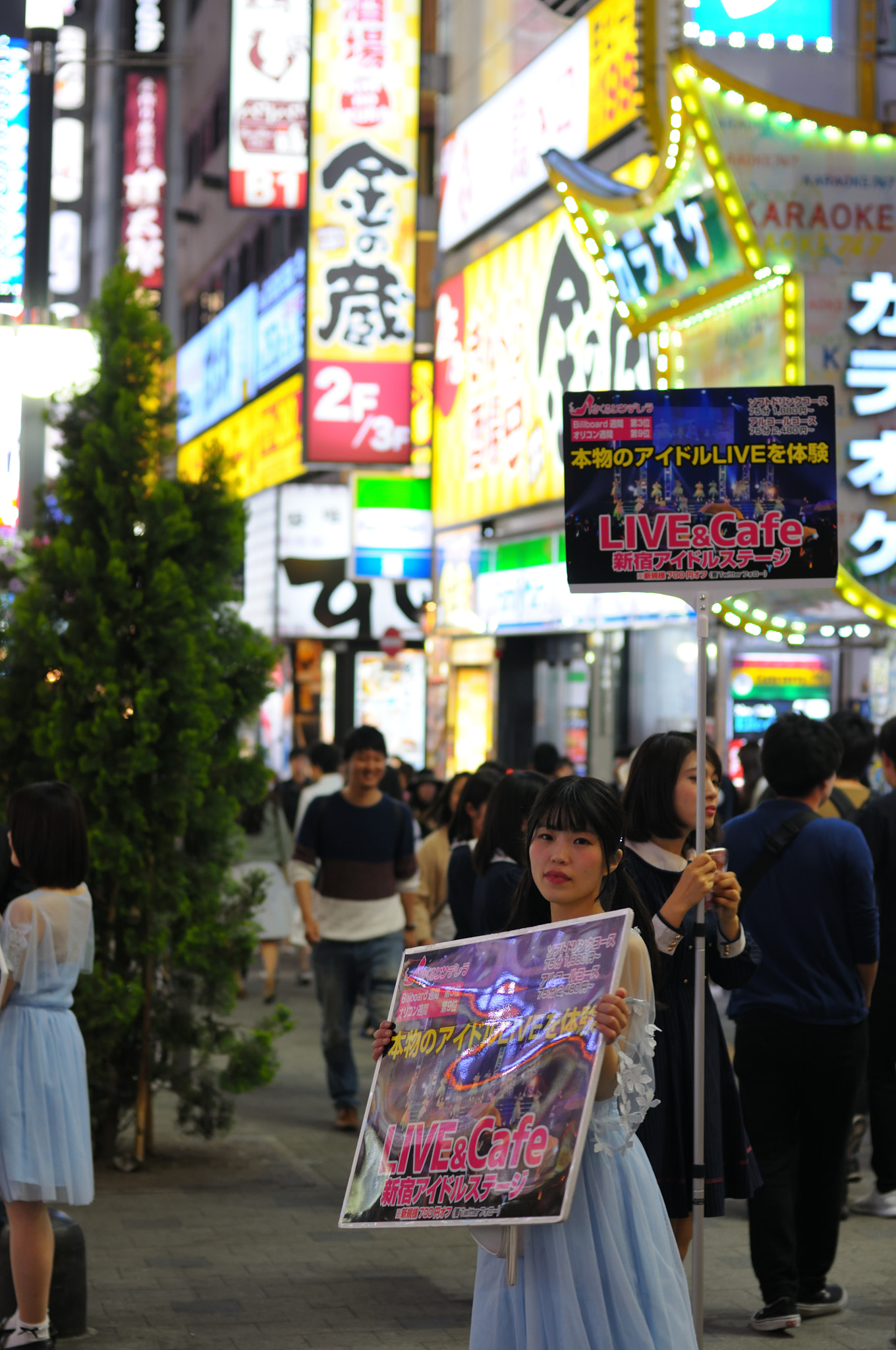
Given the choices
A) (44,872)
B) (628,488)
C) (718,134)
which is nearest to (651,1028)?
(628,488)

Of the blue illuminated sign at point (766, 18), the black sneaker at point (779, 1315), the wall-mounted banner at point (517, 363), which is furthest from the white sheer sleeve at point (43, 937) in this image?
the wall-mounted banner at point (517, 363)

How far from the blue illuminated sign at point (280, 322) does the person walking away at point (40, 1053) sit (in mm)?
20749

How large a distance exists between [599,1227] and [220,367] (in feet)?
100

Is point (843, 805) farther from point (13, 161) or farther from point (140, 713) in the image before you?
point (13, 161)

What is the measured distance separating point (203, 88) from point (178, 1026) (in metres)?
33.4

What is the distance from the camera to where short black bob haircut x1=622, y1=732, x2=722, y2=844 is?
5.05 metres

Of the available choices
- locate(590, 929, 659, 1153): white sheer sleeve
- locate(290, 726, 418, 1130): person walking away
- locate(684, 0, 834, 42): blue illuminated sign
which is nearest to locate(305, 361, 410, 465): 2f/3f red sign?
locate(684, 0, 834, 42): blue illuminated sign

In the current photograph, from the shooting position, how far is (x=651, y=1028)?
3.70 m

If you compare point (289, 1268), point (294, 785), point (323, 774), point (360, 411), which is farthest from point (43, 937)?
point (360, 411)

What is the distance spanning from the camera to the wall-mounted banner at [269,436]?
87.9 feet

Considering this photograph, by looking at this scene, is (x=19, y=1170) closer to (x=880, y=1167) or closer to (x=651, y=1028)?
(x=651, y=1028)

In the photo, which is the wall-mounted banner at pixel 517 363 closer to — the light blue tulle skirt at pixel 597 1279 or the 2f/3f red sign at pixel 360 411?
the 2f/3f red sign at pixel 360 411

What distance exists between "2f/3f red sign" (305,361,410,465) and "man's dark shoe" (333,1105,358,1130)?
417 inches

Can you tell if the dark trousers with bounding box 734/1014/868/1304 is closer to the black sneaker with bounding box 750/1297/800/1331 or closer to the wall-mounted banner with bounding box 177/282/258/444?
the black sneaker with bounding box 750/1297/800/1331
